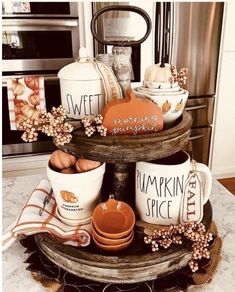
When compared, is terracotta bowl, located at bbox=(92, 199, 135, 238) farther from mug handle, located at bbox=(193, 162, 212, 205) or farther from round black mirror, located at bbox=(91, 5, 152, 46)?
round black mirror, located at bbox=(91, 5, 152, 46)

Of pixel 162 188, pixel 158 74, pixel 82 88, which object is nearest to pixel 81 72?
pixel 82 88

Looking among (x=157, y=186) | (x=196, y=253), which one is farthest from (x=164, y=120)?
(x=196, y=253)

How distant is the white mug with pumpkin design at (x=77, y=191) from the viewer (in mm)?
573

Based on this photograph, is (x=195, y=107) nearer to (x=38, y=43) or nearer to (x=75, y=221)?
(x=38, y=43)

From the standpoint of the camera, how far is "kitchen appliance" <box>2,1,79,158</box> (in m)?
1.74

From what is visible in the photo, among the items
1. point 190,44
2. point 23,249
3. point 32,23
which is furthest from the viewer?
point 190,44

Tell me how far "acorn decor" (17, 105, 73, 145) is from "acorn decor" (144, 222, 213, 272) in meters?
0.24

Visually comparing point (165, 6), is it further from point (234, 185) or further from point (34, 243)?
point (34, 243)

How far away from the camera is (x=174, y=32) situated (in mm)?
2000

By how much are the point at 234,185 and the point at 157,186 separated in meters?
2.07

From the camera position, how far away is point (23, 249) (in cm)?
67

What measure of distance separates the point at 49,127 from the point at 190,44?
69.3 inches

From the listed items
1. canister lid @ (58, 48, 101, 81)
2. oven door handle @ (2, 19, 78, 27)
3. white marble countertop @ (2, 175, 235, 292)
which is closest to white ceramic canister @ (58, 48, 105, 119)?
canister lid @ (58, 48, 101, 81)

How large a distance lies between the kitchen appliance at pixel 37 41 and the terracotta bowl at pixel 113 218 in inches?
55.6
